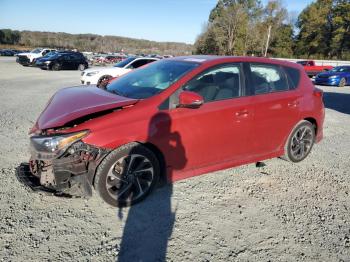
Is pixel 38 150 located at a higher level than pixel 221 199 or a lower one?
higher

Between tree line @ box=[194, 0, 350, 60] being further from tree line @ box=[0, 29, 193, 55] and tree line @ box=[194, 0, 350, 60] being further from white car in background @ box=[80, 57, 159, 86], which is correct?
white car in background @ box=[80, 57, 159, 86]

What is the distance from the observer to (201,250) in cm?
285

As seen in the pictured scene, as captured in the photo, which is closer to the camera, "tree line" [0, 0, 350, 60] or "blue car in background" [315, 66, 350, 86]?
"blue car in background" [315, 66, 350, 86]

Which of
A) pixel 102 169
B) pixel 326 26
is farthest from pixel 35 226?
pixel 326 26

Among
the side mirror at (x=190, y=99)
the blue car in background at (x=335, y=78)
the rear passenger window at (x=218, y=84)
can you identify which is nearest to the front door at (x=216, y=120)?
the rear passenger window at (x=218, y=84)

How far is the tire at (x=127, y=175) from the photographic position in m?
3.29

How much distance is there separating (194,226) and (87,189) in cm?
120

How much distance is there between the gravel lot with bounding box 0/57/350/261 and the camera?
111 inches

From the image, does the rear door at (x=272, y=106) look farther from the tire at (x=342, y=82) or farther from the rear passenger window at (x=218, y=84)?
the tire at (x=342, y=82)

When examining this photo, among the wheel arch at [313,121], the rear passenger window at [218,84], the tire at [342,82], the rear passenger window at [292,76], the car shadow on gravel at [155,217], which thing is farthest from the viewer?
the tire at [342,82]

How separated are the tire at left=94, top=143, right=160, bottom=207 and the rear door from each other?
1636mm

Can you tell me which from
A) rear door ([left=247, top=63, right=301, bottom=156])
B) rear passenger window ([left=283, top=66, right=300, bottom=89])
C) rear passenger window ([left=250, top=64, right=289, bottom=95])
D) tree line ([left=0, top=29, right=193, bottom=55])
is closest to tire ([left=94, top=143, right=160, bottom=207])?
rear door ([left=247, top=63, right=301, bottom=156])

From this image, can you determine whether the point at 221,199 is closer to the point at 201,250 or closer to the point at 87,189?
the point at 201,250

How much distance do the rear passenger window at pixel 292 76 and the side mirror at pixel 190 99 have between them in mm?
2003
